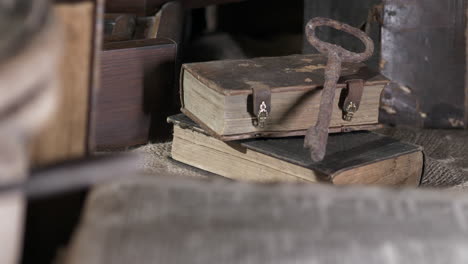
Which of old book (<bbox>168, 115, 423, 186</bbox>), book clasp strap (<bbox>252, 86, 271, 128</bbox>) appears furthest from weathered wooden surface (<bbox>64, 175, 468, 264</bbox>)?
book clasp strap (<bbox>252, 86, 271, 128</bbox>)

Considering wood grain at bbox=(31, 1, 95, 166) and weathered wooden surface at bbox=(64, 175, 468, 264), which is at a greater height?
wood grain at bbox=(31, 1, 95, 166)

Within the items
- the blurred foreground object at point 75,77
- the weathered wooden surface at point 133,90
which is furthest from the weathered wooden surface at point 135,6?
the blurred foreground object at point 75,77

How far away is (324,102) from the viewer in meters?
1.46

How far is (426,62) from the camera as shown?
6.63 feet

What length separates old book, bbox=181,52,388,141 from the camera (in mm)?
1494

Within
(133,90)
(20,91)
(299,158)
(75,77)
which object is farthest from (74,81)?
(133,90)

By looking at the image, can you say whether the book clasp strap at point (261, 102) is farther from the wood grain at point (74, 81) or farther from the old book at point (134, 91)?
the wood grain at point (74, 81)

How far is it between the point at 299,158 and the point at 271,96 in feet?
0.49

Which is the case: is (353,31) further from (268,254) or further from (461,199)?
(268,254)

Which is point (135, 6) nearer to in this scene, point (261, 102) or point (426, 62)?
point (261, 102)

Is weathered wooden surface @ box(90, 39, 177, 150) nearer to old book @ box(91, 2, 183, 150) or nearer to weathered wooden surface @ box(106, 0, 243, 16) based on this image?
old book @ box(91, 2, 183, 150)

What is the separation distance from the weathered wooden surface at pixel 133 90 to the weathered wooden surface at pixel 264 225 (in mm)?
876

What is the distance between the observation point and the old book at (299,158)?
4.59ft

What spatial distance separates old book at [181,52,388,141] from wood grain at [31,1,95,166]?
701 millimetres
